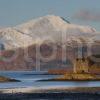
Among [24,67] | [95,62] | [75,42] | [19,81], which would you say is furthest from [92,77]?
[24,67]

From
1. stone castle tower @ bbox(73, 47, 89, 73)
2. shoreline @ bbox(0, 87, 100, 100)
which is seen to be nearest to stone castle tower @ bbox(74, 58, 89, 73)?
stone castle tower @ bbox(73, 47, 89, 73)

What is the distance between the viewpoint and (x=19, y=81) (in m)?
85.8

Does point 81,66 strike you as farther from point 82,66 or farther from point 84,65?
point 84,65

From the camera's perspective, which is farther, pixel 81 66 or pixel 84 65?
pixel 84 65

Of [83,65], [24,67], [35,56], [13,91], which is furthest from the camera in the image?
[35,56]

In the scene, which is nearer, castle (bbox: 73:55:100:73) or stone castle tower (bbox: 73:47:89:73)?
stone castle tower (bbox: 73:47:89:73)

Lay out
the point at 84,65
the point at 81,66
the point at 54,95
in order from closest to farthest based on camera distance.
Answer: the point at 54,95, the point at 81,66, the point at 84,65

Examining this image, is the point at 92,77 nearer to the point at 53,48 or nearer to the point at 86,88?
the point at 86,88

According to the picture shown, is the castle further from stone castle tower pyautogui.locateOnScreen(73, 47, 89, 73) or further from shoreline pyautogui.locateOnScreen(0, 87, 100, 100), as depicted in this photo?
shoreline pyautogui.locateOnScreen(0, 87, 100, 100)

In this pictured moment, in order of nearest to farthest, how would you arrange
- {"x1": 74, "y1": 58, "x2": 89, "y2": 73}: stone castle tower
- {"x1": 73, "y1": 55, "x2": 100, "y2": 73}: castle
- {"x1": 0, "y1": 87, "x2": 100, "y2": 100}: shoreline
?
{"x1": 0, "y1": 87, "x2": 100, "y2": 100}: shoreline → {"x1": 74, "y1": 58, "x2": 89, "y2": 73}: stone castle tower → {"x1": 73, "y1": 55, "x2": 100, "y2": 73}: castle

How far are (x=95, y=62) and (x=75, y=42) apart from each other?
59.3 m

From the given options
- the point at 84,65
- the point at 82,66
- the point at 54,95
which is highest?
the point at 84,65

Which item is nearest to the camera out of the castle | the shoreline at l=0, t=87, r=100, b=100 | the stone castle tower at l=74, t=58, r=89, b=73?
the shoreline at l=0, t=87, r=100, b=100

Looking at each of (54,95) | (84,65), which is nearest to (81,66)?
(84,65)
